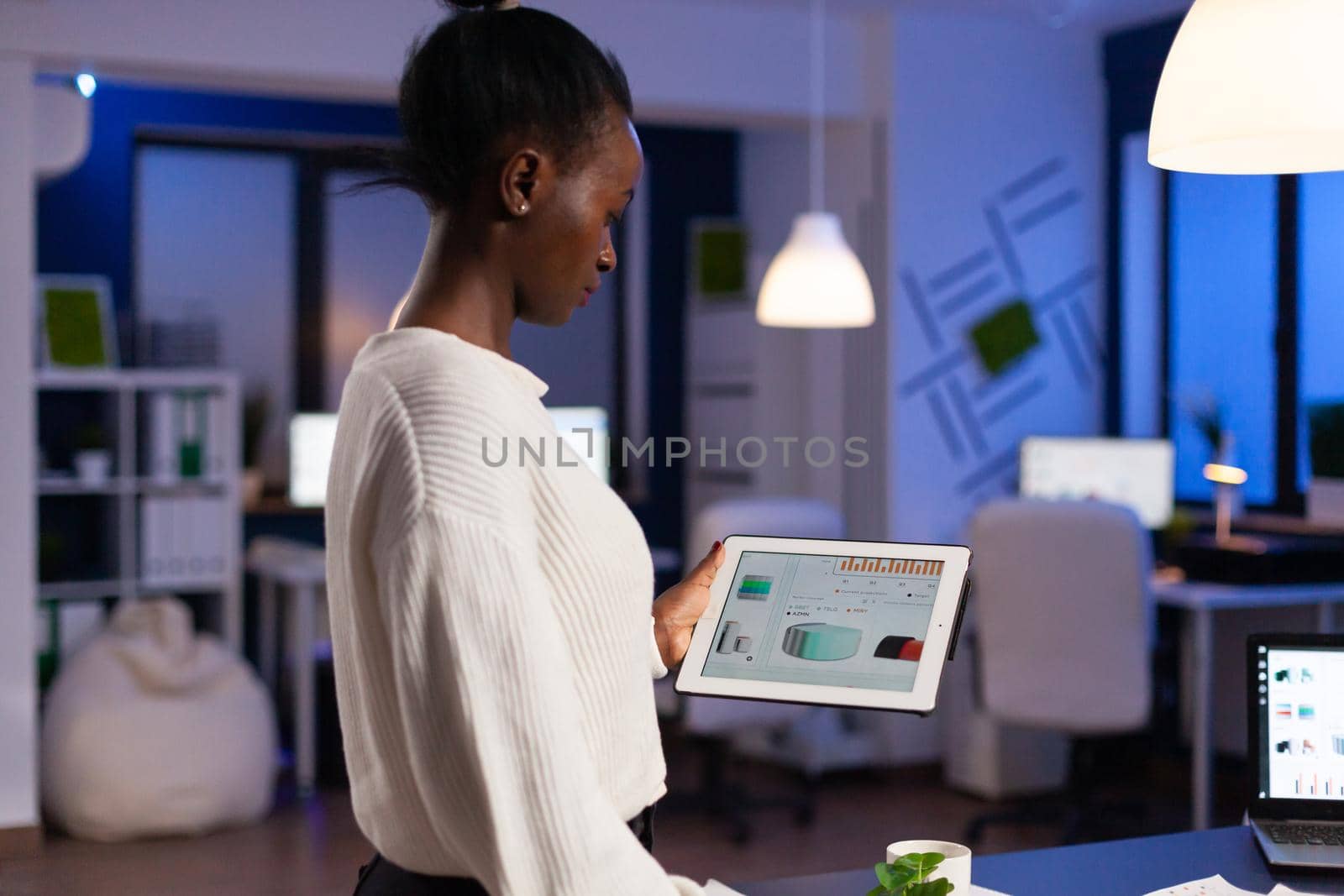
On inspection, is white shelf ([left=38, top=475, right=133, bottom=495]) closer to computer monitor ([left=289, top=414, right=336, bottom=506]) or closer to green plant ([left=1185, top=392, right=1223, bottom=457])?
computer monitor ([left=289, top=414, right=336, bottom=506])

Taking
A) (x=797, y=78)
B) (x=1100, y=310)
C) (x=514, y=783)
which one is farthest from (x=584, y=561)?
(x=1100, y=310)

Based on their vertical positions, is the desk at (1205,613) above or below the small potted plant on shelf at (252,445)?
below

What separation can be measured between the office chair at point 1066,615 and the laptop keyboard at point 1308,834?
235 centimetres

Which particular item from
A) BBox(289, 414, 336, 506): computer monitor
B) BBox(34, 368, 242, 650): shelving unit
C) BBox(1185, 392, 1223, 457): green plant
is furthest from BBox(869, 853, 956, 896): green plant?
BBox(289, 414, 336, 506): computer monitor

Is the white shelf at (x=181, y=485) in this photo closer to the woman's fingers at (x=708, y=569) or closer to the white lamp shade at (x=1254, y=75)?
the woman's fingers at (x=708, y=569)

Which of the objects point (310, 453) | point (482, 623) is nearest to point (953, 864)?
point (482, 623)

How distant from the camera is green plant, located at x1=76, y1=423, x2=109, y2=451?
16.8ft

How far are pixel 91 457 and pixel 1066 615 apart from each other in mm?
3292

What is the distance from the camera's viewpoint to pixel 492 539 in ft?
3.11

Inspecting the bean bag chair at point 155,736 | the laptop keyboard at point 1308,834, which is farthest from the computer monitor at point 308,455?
the laptop keyboard at point 1308,834

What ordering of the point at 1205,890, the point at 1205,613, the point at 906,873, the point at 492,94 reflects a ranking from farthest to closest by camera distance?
the point at 1205,613 → the point at 1205,890 → the point at 906,873 → the point at 492,94

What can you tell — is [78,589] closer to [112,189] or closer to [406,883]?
[112,189]

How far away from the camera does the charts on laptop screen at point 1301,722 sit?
1759 millimetres

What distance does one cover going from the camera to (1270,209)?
5.09 metres
